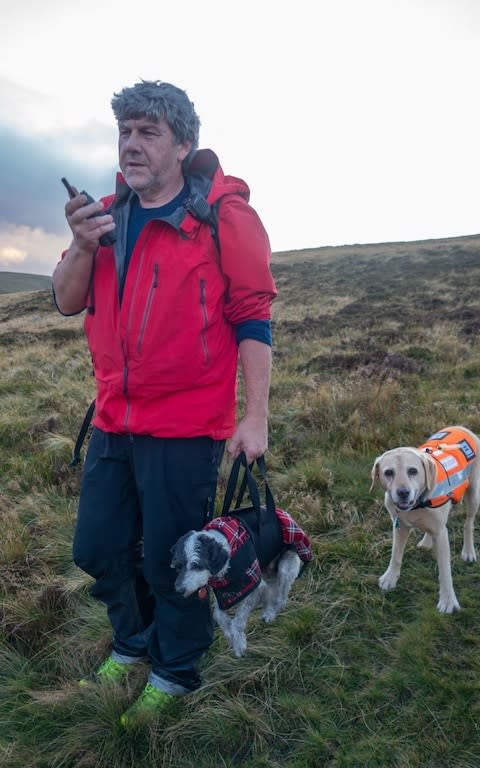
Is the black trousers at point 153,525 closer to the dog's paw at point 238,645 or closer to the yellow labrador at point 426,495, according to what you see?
the dog's paw at point 238,645

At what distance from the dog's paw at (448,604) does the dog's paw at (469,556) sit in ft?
1.92

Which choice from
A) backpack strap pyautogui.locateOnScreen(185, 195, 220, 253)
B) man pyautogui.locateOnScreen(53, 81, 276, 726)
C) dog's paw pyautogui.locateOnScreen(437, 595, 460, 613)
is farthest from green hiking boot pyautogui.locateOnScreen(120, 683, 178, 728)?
backpack strap pyautogui.locateOnScreen(185, 195, 220, 253)

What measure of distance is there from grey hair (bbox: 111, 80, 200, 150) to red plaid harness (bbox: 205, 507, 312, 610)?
6.05 feet

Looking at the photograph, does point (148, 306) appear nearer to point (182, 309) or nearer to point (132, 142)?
point (182, 309)

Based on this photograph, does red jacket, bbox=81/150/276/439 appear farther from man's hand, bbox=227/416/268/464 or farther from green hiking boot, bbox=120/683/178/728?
green hiking boot, bbox=120/683/178/728

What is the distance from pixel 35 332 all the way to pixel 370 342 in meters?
10.6

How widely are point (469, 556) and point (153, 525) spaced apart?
2446 mm

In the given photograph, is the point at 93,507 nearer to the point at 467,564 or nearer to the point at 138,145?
the point at 138,145

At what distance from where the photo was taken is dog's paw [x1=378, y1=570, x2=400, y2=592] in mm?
3438

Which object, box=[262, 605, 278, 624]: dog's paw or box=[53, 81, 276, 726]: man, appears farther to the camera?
box=[262, 605, 278, 624]: dog's paw

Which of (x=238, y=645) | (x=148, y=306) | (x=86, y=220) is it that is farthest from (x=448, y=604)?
(x=86, y=220)

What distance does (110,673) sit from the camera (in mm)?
2850

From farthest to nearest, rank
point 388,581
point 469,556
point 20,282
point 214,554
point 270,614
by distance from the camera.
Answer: point 20,282 < point 469,556 < point 388,581 < point 270,614 < point 214,554

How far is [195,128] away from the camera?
2510 mm
